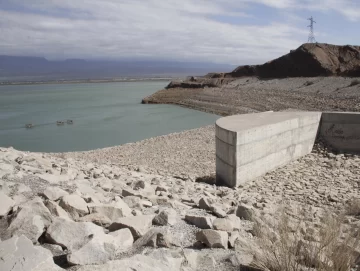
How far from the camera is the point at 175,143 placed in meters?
15.0

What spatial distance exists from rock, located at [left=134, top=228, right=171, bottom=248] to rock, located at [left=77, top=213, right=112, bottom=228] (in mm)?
472

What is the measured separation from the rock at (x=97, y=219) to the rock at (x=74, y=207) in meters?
0.11

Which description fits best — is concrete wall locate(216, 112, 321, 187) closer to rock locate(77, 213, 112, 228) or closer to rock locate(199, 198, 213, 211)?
rock locate(199, 198, 213, 211)

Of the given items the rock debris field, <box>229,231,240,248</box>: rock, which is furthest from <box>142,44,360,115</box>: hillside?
<box>229,231,240,248</box>: rock

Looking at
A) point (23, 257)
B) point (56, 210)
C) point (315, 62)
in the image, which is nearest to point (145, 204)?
point (56, 210)

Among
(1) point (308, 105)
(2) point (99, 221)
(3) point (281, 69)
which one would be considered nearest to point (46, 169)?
(2) point (99, 221)

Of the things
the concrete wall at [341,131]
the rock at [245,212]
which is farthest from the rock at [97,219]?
the concrete wall at [341,131]

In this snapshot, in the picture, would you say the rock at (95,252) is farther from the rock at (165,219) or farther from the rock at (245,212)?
the rock at (245,212)

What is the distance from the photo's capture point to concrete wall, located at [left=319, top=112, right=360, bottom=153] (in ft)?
34.6

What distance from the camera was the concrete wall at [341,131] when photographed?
1054 centimetres

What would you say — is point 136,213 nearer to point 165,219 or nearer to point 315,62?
point 165,219

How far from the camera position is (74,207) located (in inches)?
142

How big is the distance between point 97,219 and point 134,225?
1.36 ft

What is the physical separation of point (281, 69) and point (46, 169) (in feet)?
125
